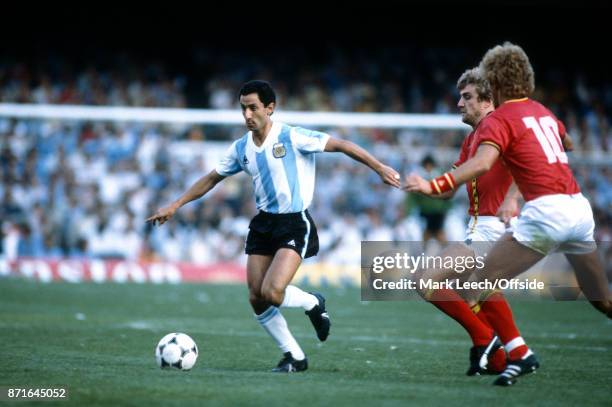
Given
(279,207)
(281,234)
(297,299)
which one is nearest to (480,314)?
(297,299)

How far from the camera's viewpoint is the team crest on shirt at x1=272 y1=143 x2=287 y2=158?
9.21 metres

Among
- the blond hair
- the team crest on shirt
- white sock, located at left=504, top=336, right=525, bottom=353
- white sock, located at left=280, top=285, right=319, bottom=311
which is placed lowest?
white sock, located at left=504, top=336, right=525, bottom=353

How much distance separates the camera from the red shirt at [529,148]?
24.8ft

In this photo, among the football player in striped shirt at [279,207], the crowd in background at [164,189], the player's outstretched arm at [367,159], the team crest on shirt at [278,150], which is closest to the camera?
the player's outstretched arm at [367,159]

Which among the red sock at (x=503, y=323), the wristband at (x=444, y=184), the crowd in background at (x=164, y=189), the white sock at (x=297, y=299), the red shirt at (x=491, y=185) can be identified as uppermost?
the crowd in background at (x=164, y=189)

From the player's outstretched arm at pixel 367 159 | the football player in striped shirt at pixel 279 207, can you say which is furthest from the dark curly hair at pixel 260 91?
the player's outstretched arm at pixel 367 159

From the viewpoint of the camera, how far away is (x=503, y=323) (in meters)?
8.41

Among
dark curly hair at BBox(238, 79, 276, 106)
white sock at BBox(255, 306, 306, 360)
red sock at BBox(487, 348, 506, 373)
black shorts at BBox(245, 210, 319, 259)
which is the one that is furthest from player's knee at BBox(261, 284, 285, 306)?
red sock at BBox(487, 348, 506, 373)

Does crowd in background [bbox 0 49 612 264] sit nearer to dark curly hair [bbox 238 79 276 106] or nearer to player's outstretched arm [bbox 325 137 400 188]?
dark curly hair [bbox 238 79 276 106]

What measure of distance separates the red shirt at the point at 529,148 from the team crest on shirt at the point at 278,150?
2.15 m

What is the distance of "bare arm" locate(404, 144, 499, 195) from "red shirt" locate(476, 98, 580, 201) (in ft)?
0.33

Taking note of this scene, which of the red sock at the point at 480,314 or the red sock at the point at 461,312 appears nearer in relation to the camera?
the red sock at the point at 461,312

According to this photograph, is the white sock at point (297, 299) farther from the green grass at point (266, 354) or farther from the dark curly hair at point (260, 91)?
the dark curly hair at point (260, 91)

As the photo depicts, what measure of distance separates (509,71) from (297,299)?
285cm
